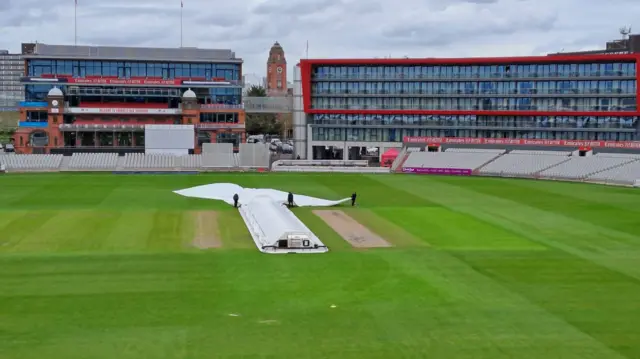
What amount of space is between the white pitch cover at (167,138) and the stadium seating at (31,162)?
962cm

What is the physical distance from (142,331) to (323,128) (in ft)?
245

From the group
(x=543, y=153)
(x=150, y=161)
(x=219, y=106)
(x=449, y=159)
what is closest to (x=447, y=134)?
(x=449, y=159)

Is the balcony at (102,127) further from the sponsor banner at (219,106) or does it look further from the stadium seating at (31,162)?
the stadium seating at (31,162)

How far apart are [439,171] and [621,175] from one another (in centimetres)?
1787

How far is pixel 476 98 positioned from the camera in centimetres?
8769

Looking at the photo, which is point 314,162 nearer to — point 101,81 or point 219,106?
point 219,106

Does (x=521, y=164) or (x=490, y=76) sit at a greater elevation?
(x=490, y=76)

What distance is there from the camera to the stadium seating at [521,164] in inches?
2832

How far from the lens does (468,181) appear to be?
217 ft

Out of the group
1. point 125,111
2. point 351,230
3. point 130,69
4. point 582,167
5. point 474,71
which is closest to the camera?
point 351,230

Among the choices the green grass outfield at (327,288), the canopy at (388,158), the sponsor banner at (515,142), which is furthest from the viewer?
the canopy at (388,158)

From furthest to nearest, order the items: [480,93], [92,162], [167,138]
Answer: [480,93] < [167,138] < [92,162]

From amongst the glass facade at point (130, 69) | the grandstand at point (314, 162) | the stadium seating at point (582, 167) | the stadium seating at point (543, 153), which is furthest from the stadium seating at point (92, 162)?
the stadium seating at point (582, 167)

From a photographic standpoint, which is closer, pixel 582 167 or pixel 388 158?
pixel 582 167
